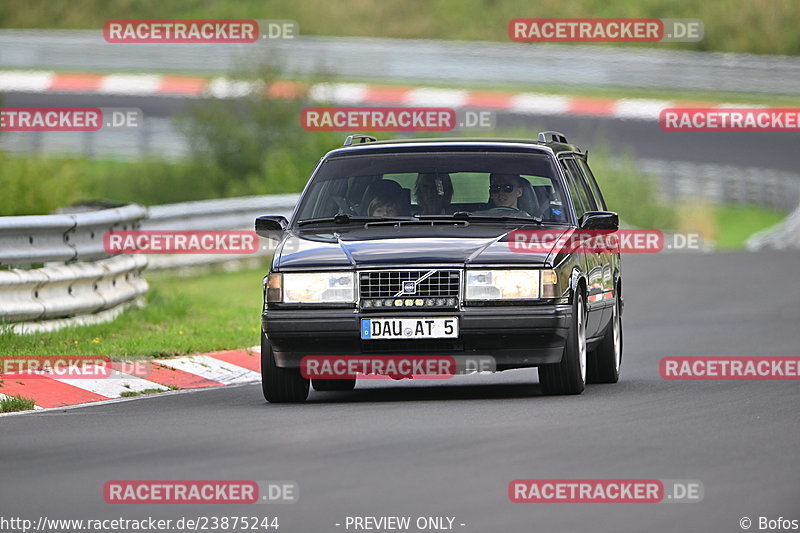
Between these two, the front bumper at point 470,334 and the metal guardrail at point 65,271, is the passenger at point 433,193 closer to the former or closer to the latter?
the front bumper at point 470,334

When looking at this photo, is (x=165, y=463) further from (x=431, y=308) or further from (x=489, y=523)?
(x=431, y=308)

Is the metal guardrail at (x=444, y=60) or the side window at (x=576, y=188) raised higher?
the metal guardrail at (x=444, y=60)

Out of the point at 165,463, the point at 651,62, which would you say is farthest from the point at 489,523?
the point at 651,62

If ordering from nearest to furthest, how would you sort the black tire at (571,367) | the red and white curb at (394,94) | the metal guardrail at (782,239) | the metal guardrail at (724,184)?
1. the black tire at (571,367)
2. the metal guardrail at (782,239)
3. the metal guardrail at (724,184)
4. the red and white curb at (394,94)

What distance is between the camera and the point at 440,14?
52.4m

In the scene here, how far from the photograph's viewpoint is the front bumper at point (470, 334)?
432 inches

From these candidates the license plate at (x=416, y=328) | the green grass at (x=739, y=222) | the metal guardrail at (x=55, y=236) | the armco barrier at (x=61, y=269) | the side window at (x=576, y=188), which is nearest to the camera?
the license plate at (x=416, y=328)

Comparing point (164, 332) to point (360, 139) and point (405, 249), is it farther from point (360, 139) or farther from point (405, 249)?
point (405, 249)

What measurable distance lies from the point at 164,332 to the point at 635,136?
85.0 feet

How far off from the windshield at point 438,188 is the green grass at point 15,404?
7.17 feet

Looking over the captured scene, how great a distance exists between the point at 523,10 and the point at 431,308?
1606 inches

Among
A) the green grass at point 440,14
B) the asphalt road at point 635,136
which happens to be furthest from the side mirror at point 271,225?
the green grass at point 440,14

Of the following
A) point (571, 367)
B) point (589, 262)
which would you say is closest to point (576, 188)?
point (589, 262)

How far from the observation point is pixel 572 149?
44.9ft
